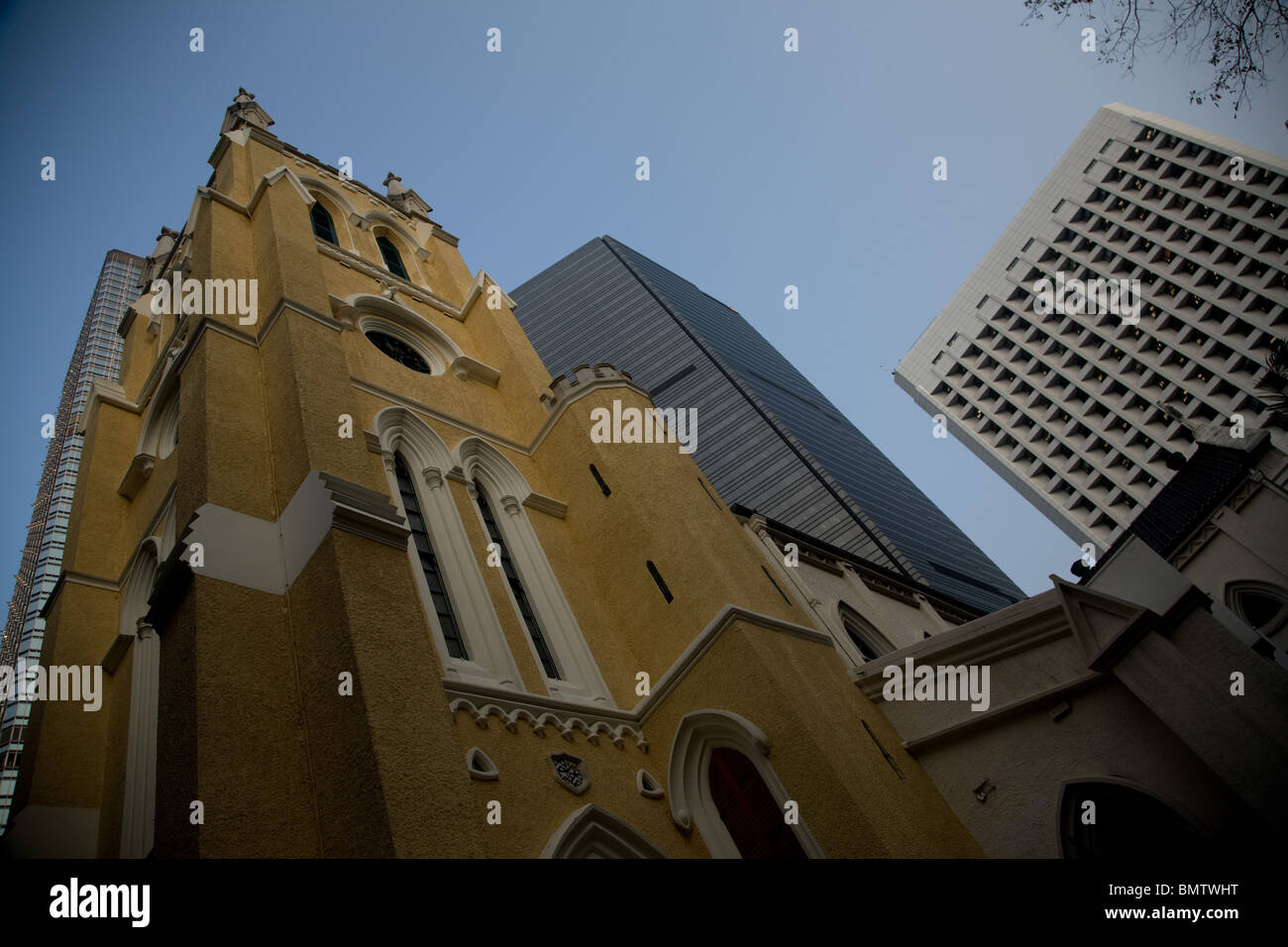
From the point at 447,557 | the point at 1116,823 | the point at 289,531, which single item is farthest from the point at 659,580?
the point at 1116,823

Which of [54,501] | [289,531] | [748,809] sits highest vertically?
[54,501]

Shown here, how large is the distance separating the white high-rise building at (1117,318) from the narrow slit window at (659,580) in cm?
4591

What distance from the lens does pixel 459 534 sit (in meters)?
11.0

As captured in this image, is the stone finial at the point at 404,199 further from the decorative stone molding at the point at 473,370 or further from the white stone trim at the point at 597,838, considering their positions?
the white stone trim at the point at 597,838

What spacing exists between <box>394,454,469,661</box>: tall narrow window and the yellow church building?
6 centimetres

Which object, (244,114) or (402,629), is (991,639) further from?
(244,114)

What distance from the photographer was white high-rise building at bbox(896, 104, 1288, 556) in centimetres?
4809

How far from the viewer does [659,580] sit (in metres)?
11.2

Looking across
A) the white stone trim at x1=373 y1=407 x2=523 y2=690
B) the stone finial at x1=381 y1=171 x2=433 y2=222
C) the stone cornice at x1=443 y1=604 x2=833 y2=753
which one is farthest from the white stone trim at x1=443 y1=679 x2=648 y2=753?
the stone finial at x1=381 y1=171 x2=433 y2=222

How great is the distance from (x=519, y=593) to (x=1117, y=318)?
190ft
